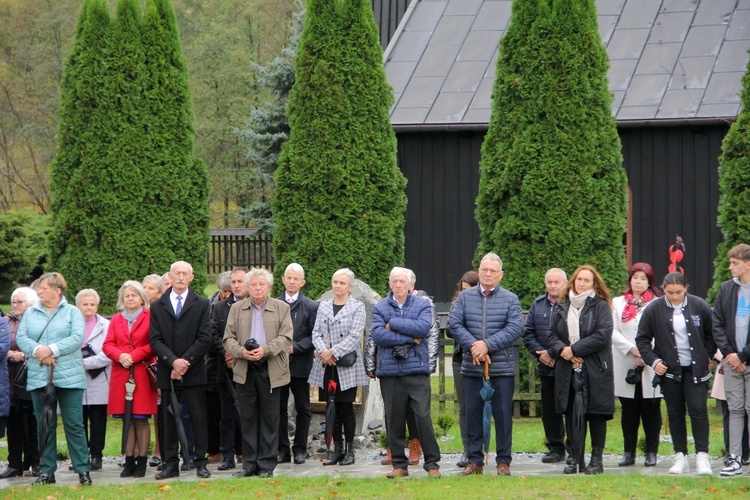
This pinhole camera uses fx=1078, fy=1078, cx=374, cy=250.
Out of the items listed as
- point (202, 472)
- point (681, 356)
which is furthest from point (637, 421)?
point (202, 472)

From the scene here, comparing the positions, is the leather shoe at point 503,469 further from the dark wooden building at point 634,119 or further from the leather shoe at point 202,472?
the dark wooden building at point 634,119

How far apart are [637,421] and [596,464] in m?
0.78

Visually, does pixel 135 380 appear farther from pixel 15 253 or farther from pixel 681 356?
pixel 15 253

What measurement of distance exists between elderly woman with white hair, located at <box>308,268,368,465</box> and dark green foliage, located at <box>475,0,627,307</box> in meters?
4.15

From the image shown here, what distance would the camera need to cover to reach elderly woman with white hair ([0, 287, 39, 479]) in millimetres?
9656

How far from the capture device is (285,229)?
1419 cm

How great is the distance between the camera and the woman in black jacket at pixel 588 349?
901 cm

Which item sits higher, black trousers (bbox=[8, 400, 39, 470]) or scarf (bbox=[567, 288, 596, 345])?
scarf (bbox=[567, 288, 596, 345])

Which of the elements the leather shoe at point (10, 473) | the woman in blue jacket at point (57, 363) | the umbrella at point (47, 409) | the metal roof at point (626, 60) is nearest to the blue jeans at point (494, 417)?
the woman in blue jacket at point (57, 363)

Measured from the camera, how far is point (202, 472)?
9.35m

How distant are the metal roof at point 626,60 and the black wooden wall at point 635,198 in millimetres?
402

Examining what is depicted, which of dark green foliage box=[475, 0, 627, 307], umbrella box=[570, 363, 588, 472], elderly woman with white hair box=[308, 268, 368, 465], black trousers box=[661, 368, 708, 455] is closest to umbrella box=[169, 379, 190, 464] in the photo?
elderly woman with white hair box=[308, 268, 368, 465]

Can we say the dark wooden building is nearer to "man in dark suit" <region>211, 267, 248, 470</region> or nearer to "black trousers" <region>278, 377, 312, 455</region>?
"black trousers" <region>278, 377, 312, 455</region>

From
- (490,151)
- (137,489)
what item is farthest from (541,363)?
(490,151)
